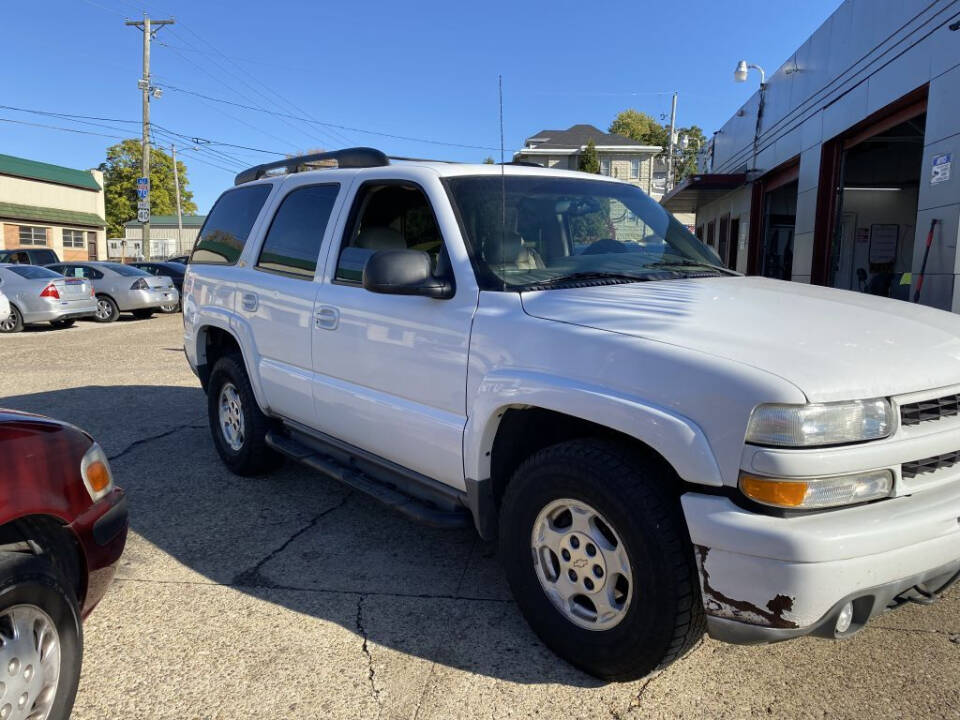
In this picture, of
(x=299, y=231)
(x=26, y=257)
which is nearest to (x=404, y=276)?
(x=299, y=231)

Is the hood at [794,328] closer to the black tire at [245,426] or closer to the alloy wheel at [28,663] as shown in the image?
the alloy wheel at [28,663]

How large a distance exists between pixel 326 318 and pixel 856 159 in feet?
48.9

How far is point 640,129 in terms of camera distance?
266 feet

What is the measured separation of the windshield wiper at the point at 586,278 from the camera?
3.09 metres

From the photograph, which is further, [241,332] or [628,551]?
[241,332]

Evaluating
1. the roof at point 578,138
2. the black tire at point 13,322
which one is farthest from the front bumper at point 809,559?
the roof at point 578,138

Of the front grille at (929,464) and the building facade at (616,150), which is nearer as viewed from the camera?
the front grille at (929,464)

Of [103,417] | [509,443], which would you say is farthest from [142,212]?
[509,443]

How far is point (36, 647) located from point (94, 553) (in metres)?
0.43

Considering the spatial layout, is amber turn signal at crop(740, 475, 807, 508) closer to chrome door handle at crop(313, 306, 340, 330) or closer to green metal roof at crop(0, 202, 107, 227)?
chrome door handle at crop(313, 306, 340, 330)

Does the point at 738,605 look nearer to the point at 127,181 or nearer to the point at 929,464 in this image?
the point at 929,464

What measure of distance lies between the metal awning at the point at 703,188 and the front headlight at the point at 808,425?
662 inches

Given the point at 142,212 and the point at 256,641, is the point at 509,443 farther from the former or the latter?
the point at 142,212

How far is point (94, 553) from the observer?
8.59 feet
